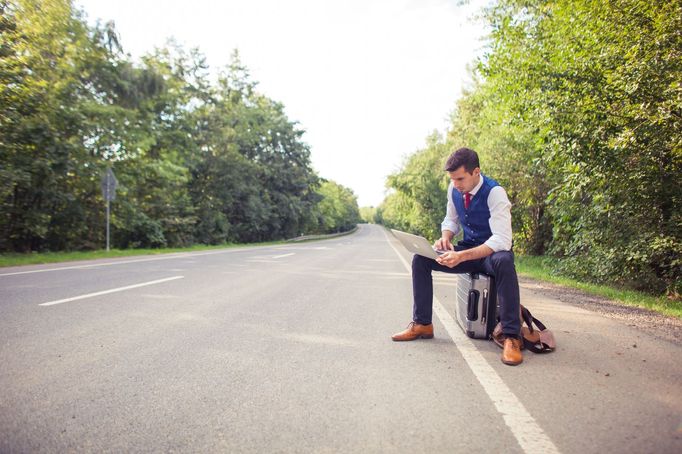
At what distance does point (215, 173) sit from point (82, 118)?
14.8 meters

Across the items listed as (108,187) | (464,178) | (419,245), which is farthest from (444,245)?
(108,187)

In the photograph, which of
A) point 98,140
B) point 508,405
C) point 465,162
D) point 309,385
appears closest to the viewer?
point 508,405

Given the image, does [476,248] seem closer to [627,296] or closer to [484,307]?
[484,307]

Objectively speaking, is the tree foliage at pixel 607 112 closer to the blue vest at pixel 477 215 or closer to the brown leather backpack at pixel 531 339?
the blue vest at pixel 477 215

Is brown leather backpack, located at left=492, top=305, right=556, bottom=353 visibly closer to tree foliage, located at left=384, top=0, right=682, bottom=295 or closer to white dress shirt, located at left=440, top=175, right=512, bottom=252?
white dress shirt, located at left=440, top=175, right=512, bottom=252

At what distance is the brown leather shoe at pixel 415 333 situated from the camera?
376 cm

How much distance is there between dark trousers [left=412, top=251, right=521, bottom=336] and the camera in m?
3.36

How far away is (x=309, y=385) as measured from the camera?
2.62 meters

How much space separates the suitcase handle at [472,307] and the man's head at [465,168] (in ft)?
3.36

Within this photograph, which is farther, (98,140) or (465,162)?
(98,140)

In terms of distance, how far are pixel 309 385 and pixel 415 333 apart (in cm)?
150

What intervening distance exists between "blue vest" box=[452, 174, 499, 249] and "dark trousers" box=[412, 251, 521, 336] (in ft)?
0.82

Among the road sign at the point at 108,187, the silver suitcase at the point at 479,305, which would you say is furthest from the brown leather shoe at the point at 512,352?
the road sign at the point at 108,187

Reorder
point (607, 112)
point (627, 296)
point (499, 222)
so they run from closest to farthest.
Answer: point (499, 222) → point (607, 112) → point (627, 296)
